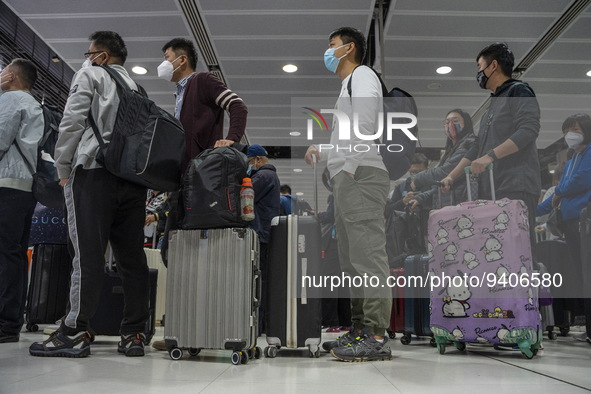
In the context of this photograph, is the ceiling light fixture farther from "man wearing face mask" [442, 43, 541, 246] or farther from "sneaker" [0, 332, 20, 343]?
"sneaker" [0, 332, 20, 343]

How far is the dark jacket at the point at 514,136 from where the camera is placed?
103 inches

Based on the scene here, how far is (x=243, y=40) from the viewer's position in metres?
6.12

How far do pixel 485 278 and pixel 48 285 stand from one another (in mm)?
2749

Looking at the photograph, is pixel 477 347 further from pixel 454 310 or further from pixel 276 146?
pixel 276 146

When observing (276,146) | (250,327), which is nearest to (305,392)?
(250,327)

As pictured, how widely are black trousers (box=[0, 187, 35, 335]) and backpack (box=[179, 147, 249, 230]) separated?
1135mm

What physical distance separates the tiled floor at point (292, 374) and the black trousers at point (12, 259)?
27cm

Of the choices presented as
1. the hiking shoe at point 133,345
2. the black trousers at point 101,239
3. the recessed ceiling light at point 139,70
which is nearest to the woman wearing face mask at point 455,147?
the black trousers at point 101,239

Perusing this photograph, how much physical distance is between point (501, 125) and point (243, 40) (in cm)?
411

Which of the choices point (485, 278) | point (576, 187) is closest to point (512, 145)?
point (485, 278)

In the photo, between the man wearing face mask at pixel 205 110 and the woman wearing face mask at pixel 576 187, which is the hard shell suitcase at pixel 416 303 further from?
the man wearing face mask at pixel 205 110

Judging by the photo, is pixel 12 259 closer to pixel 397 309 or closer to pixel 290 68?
pixel 397 309

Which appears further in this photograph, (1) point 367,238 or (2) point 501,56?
(2) point 501,56

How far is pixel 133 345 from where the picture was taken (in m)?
2.31
